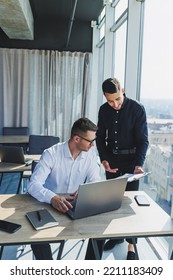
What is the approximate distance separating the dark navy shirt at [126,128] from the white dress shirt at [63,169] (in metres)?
0.49

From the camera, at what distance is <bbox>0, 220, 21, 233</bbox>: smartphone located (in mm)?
1414

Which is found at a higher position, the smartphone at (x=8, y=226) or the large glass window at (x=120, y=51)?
the large glass window at (x=120, y=51)

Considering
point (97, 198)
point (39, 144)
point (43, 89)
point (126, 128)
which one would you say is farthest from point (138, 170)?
point (43, 89)

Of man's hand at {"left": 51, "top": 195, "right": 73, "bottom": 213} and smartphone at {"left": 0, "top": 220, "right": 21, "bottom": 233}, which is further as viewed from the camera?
man's hand at {"left": 51, "top": 195, "right": 73, "bottom": 213}

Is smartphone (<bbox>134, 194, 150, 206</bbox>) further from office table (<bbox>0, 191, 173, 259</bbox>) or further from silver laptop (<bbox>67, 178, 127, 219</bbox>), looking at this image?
silver laptop (<bbox>67, 178, 127, 219</bbox>)

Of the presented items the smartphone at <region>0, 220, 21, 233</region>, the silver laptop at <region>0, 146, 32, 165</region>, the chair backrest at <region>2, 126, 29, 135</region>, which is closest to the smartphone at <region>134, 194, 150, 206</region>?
the smartphone at <region>0, 220, 21, 233</region>

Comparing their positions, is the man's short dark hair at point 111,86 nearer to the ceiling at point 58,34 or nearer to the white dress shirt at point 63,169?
the white dress shirt at point 63,169

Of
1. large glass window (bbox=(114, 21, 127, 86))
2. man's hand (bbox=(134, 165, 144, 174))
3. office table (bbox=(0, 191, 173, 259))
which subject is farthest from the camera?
large glass window (bbox=(114, 21, 127, 86))

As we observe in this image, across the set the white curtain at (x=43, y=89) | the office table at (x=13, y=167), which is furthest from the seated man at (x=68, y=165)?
the white curtain at (x=43, y=89)

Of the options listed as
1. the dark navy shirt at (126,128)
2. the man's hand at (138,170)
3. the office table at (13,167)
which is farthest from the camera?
the office table at (13,167)

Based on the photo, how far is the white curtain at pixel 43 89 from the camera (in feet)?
20.3

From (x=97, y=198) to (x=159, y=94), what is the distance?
1.49 metres

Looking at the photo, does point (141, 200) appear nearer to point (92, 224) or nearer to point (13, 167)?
point (92, 224)

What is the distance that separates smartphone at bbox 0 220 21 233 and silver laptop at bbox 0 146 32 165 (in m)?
1.66
